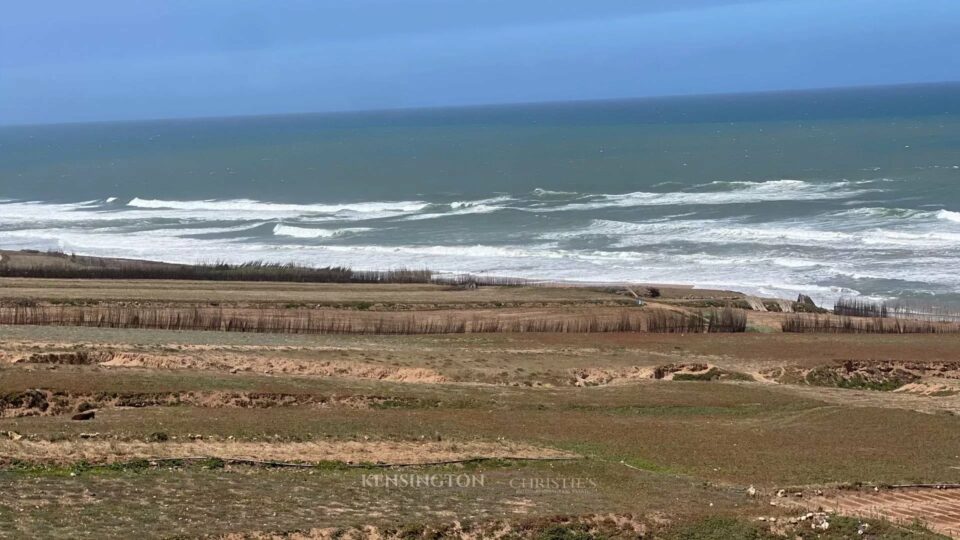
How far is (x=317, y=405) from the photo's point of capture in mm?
26219

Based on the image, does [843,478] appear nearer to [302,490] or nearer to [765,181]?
[302,490]

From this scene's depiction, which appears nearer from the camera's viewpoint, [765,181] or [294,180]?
[765,181]

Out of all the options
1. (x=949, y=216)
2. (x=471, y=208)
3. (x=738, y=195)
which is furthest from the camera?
(x=738, y=195)

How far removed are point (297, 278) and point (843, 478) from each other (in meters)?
36.6

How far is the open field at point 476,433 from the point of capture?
16.5 metres

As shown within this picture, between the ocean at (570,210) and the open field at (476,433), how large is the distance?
1975cm

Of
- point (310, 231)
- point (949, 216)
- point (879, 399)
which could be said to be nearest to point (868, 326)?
point (879, 399)

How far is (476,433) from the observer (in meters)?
23.1

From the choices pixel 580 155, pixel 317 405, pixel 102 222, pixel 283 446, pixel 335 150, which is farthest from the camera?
pixel 335 150

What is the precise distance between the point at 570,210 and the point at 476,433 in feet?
196

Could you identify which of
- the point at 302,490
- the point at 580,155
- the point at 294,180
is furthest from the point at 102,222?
the point at 302,490

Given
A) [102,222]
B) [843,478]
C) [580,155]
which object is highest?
[580,155]

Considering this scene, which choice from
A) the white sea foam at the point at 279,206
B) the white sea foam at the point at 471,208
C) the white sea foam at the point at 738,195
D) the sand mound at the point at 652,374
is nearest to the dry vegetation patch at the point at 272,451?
the sand mound at the point at 652,374

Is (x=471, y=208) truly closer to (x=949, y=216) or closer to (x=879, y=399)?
(x=949, y=216)
